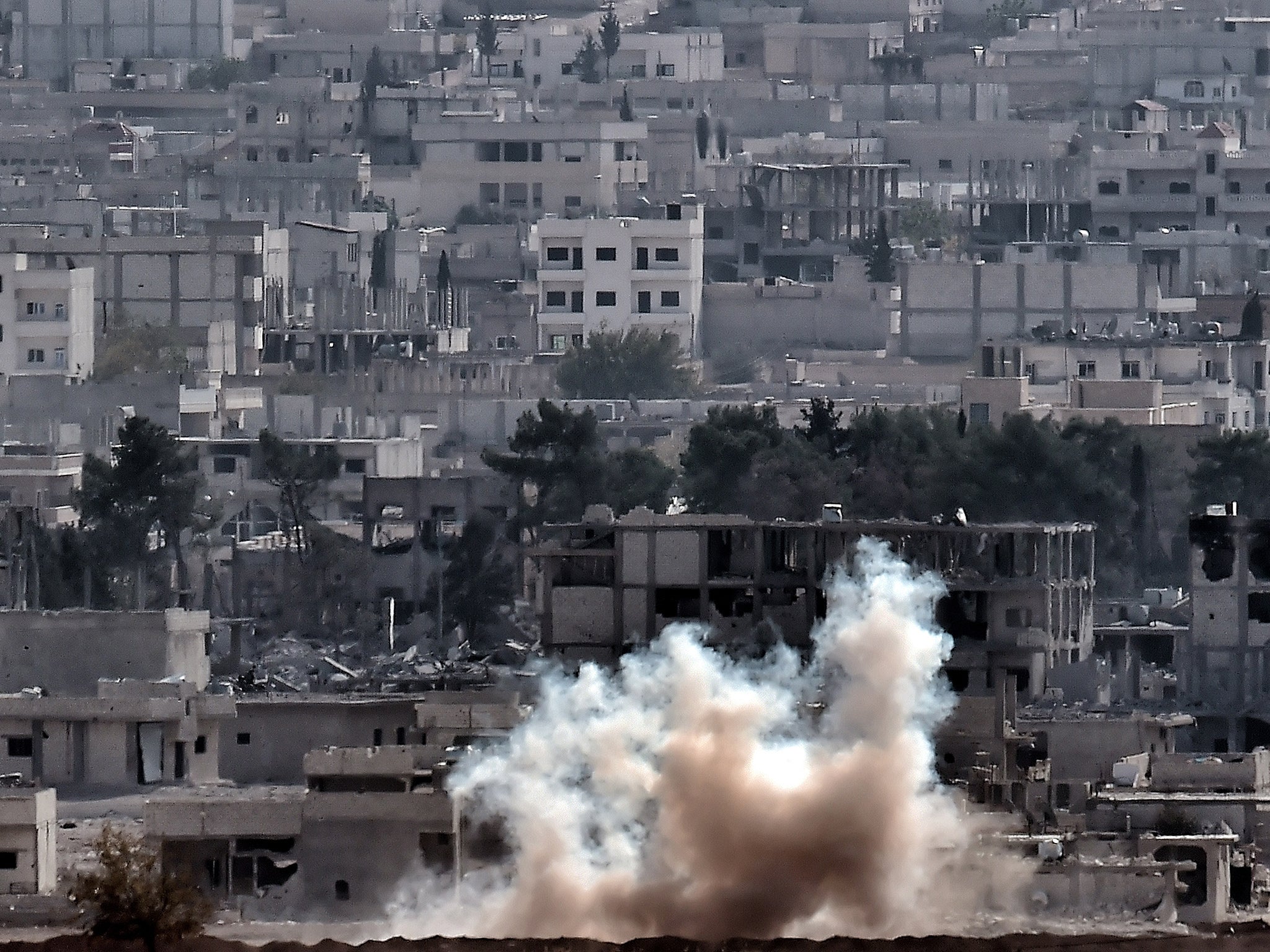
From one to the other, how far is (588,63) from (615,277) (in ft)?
84.6

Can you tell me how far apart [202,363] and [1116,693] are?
32.3m

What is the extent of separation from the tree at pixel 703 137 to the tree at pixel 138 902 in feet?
221

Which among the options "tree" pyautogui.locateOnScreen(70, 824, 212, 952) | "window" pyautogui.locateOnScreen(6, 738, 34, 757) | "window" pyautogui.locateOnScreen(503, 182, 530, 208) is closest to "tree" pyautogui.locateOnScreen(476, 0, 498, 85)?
"window" pyautogui.locateOnScreen(503, 182, 530, 208)

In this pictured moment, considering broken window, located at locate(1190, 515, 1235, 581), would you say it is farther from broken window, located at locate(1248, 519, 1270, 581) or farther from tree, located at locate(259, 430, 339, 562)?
tree, located at locate(259, 430, 339, 562)

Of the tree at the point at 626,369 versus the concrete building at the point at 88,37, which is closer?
the tree at the point at 626,369

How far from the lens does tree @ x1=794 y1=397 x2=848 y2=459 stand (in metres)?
73.6

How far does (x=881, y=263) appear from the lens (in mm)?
98562

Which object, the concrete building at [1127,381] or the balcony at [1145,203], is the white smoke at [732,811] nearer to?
the concrete building at [1127,381]

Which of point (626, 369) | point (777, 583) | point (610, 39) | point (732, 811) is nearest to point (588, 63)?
point (610, 39)

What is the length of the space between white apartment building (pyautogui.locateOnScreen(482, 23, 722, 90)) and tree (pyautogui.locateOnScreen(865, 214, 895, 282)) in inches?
904

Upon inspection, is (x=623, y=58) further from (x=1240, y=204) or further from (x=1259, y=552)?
(x=1259, y=552)

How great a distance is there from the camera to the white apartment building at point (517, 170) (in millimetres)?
110125

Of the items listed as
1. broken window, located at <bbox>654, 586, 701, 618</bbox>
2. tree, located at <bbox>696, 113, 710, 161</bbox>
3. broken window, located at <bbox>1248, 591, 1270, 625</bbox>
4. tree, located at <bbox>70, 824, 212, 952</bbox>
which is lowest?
tree, located at <bbox>70, 824, 212, 952</bbox>

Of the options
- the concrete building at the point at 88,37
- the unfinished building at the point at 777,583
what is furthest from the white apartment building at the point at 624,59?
the unfinished building at the point at 777,583
